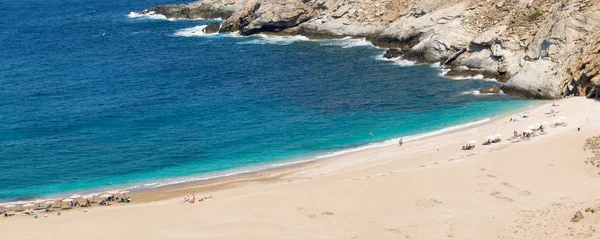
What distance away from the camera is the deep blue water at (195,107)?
5659 centimetres

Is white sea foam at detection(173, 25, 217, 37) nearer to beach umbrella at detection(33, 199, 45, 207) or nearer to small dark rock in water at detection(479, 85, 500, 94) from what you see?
small dark rock in water at detection(479, 85, 500, 94)

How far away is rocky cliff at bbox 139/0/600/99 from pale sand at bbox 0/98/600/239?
11.9 meters

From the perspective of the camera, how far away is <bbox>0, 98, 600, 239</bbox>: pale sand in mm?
38375

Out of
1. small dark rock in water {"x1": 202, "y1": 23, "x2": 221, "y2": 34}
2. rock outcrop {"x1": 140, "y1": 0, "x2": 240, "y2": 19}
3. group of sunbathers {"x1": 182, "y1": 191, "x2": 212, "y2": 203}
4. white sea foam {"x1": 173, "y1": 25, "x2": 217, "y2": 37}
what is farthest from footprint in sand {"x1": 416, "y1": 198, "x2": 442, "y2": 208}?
rock outcrop {"x1": 140, "y1": 0, "x2": 240, "y2": 19}

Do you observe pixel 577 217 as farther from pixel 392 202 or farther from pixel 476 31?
pixel 476 31

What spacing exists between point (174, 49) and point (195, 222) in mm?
A: 60958

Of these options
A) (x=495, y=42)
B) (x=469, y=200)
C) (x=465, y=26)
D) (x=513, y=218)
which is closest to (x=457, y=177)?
(x=469, y=200)

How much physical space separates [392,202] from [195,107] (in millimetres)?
32457

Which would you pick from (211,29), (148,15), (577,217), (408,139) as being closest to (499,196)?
(577,217)

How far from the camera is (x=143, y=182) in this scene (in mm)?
53250

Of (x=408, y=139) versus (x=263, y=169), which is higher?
(x=408, y=139)

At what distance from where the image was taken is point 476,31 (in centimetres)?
7875

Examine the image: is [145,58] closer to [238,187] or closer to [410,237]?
[238,187]

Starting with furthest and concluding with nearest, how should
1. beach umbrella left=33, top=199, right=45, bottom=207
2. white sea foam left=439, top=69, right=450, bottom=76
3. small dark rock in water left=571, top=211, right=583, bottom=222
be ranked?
white sea foam left=439, top=69, right=450, bottom=76 → beach umbrella left=33, top=199, right=45, bottom=207 → small dark rock in water left=571, top=211, right=583, bottom=222
